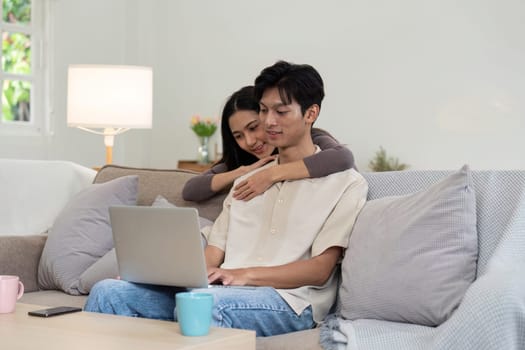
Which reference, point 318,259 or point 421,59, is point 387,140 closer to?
point 421,59

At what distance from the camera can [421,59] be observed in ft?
19.9

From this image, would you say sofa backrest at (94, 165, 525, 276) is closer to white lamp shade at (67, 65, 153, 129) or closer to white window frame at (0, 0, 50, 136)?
white lamp shade at (67, 65, 153, 129)

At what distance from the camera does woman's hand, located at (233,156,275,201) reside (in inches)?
102

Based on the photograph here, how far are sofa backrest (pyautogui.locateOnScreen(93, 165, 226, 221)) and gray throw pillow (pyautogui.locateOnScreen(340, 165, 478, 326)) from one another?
31.8 inches

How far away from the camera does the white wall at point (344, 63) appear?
581cm

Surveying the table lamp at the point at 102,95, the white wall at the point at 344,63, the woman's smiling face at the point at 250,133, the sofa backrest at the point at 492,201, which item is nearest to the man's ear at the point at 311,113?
the sofa backrest at the point at 492,201

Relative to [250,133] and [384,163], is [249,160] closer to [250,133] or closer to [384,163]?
[250,133]

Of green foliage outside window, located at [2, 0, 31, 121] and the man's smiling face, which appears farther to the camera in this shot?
green foliage outside window, located at [2, 0, 31, 121]

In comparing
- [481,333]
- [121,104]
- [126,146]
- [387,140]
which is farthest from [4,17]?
[481,333]

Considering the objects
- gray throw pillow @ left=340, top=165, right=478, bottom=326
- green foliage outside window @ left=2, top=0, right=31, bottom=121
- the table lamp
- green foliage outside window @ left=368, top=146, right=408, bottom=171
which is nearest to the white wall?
green foliage outside window @ left=368, top=146, right=408, bottom=171

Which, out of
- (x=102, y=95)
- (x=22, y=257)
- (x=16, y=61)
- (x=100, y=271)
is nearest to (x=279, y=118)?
(x=100, y=271)

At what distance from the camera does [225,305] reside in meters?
2.13

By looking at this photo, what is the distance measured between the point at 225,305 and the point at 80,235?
3.48 ft

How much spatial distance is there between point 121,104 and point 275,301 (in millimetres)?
2517
